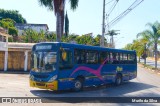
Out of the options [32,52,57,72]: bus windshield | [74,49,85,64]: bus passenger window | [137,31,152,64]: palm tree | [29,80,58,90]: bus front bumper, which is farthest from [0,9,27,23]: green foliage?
[29,80,58,90]: bus front bumper

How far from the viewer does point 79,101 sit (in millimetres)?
14609

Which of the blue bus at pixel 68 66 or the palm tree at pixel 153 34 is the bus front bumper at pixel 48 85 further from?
the palm tree at pixel 153 34

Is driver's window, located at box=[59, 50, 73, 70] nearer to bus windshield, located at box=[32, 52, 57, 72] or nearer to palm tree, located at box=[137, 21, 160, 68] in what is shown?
bus windshield, located at box=[32, 52, 57, 72]

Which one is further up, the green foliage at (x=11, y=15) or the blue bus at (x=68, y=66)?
the green foliage at (x=11, y=15)

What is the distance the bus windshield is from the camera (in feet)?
55.6

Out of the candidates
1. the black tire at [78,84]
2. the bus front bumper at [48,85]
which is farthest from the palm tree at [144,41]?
the bus front bumper at [48,85]

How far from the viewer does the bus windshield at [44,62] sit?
17.0 m

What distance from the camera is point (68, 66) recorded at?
17656 millimetres

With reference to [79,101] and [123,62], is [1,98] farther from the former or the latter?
[123,62]

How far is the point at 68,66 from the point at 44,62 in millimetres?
1461

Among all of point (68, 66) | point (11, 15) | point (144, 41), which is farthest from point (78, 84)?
point (11, 15)

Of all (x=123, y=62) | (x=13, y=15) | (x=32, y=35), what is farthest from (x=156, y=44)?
(x=13, y=15)

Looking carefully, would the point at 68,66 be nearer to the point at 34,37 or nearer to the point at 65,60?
the point at 65,60

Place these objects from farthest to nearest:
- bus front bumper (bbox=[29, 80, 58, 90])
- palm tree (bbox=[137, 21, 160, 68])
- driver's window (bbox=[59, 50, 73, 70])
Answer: palm tree (bbox=[137, 21, 160, 68])
driver's window (bbox=[59, 50, 73, 70])
bus front bumper (bbox=[29, 80, 58, 90])
